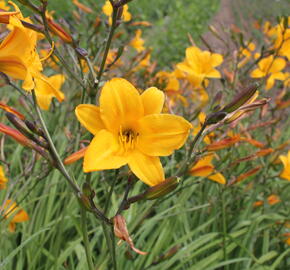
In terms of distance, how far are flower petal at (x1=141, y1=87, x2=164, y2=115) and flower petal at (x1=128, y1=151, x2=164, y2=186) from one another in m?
0.13

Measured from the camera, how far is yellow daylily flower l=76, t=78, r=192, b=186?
0.98m

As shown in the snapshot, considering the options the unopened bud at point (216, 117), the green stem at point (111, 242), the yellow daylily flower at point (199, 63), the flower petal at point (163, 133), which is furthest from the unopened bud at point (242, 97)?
the yellow daylily flower at point (199, 63)

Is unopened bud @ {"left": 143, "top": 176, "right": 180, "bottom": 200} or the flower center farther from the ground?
the flower center

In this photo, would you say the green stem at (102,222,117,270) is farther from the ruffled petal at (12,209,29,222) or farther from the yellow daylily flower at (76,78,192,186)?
the ruffled petal at (12,209,29,222)

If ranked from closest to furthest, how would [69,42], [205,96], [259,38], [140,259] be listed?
1. [69,42]
2. [140,259]
3. [205,96]
4. [259,38]

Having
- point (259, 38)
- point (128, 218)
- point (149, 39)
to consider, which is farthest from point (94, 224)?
point (259, 38)

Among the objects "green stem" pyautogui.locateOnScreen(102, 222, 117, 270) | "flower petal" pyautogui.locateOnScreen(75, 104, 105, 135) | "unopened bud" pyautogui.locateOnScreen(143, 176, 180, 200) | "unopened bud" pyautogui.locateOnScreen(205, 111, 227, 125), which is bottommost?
"green stem" pyautogui.locateOnScreen(102, 222, 117, 270)

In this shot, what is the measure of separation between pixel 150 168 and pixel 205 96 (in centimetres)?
180

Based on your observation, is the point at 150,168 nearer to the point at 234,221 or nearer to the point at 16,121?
the point at 16,121

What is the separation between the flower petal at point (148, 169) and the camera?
0.98 meters

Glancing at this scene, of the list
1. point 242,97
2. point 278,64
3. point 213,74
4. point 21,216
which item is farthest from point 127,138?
point 278,64

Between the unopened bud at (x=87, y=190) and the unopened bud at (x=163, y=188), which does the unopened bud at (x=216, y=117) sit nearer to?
the unopened bud at (x=163, y=188)

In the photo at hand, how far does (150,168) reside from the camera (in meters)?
0.99

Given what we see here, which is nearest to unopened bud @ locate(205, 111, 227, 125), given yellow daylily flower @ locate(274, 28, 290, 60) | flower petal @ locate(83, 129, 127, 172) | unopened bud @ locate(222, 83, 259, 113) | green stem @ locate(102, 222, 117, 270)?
unopened bud @ locate(222, 83, 259, 113)
